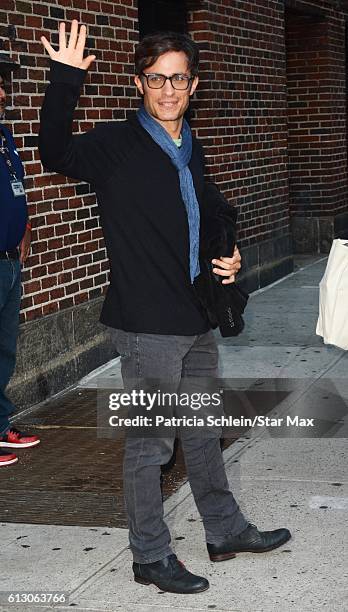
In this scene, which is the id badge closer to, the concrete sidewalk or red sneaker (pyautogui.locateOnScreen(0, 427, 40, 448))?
red sneaker (pyautogui.locateOnScreen(0, 427, 40, 448))

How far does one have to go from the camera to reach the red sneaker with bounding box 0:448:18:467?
6.11 metres

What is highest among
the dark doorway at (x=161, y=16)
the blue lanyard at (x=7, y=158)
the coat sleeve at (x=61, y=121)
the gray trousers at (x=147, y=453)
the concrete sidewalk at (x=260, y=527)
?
the dark doorway at (x=161, y=16)

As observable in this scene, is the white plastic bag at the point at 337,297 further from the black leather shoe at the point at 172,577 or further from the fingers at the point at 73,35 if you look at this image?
the fingers at the point at 73,35

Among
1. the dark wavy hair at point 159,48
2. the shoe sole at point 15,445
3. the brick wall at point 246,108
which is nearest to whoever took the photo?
the dark wavy hair at point 159,48

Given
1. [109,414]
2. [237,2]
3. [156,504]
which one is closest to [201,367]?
[156,504]

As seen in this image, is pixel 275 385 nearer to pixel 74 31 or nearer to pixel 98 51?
pixel 98 51

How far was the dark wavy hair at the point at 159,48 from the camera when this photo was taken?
4090 millimetres

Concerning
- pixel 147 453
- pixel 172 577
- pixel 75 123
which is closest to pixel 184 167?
pixel 147 453

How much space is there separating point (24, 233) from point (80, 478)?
1.47 meters

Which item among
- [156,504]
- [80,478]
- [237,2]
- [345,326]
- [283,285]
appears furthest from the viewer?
[283,285]

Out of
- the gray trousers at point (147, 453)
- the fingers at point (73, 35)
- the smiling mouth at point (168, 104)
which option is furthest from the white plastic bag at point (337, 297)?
the fingers at point (73, 35)

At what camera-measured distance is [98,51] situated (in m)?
8.51

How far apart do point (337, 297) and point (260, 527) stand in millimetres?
1123

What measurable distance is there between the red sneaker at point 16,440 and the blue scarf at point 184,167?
8.19 feet
